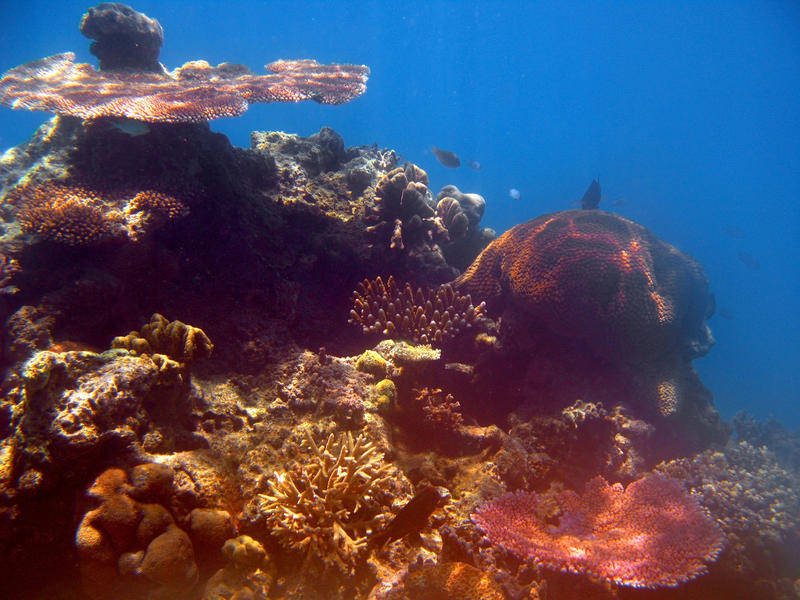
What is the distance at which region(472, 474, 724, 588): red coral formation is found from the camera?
2.90 metres

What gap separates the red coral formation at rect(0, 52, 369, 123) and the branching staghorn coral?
4.05 m

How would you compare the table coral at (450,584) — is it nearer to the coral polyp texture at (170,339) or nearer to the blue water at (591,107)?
the coral polyp texture at (170,339)

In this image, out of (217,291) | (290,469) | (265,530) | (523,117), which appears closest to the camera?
(265,530)

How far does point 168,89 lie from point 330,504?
560 centimetres

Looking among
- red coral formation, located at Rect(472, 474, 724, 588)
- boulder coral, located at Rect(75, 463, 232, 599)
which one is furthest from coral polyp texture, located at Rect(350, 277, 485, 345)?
boulder coral, located at Rect(75, 463, 232, 599)

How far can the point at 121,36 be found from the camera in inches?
240

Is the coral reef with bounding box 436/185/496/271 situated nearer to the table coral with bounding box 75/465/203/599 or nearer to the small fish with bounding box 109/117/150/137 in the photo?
the small fish with bounding box 109/117/150/137

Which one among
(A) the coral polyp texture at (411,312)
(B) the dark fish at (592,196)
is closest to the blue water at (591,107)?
(B) the dark fish at (592,196)

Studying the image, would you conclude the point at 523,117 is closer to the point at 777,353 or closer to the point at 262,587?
the point at 777,353

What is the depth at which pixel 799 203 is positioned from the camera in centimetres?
9119

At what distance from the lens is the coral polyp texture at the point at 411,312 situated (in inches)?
Result: 198

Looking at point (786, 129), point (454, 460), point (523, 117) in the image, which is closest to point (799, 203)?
point (786, 129)

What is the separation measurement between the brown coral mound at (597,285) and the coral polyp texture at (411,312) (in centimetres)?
72

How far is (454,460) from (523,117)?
132616mm
